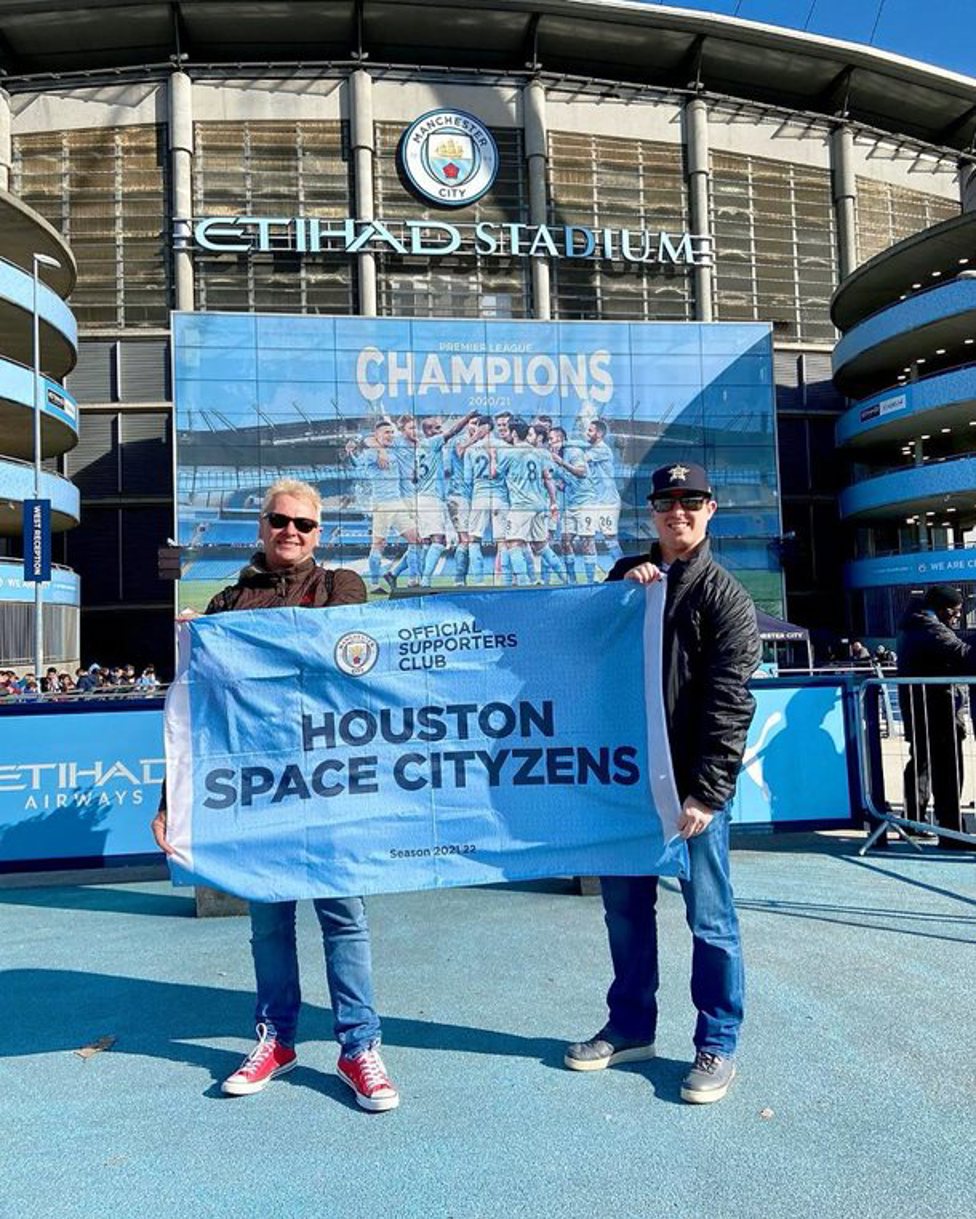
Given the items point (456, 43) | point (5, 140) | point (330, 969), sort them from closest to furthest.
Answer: point (330, 969) < point (5, 140) < point (456, 43)

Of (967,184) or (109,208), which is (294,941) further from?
(967,184)

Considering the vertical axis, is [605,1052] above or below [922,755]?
below

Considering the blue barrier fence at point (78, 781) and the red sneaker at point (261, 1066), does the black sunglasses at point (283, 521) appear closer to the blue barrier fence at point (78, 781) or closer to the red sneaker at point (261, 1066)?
the red sneaker at point (261, 1066)

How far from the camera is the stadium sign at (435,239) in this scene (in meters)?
35.4

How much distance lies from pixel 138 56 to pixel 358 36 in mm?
9647

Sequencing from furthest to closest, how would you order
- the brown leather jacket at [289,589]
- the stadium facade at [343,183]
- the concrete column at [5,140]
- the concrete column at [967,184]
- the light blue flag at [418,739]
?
1. the concrete column at [967,184]
2. the stadium facade at [343,183]
3. the concrete column at [5,140]
4. the brown leather jacket at [289,589]
5. the light blue flag at [418,739]

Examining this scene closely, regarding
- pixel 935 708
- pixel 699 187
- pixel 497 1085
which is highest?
pixel 699 187

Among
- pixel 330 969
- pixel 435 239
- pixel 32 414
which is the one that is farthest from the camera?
pixel 435 239

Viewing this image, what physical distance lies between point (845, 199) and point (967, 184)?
7.62 metres

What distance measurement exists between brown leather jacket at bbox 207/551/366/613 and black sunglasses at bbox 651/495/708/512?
47.2 inches

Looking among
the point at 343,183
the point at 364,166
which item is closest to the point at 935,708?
the point at 364,166

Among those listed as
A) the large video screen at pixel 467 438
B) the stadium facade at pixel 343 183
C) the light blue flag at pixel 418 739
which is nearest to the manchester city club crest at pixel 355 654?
the light blue flag at pixel 418 739

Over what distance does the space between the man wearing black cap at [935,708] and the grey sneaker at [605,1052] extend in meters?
4.41

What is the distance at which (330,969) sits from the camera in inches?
122
